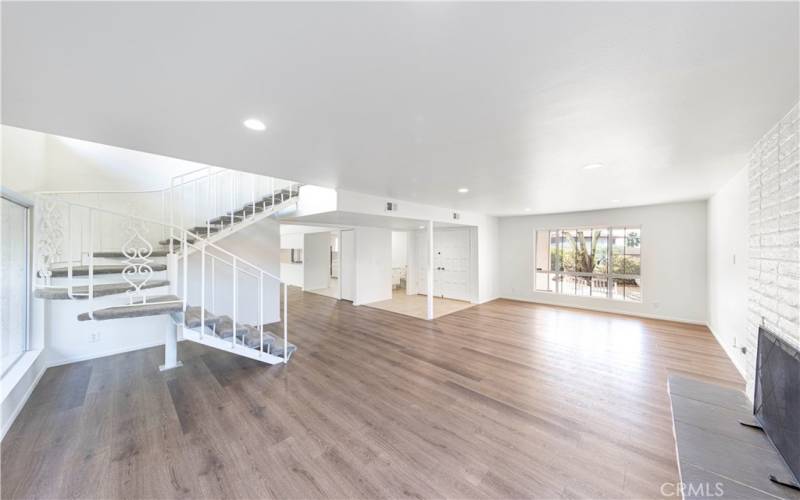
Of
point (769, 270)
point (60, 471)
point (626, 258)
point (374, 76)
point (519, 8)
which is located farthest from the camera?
point (626, 258)

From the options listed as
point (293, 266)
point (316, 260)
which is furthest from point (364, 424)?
point (293, 266)

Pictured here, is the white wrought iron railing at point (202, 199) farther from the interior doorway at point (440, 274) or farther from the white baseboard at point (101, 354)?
the interior doorway at point (440, 274)

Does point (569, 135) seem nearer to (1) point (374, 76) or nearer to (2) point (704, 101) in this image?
(2) point (704, 101)

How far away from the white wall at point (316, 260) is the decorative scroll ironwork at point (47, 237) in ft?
19.7

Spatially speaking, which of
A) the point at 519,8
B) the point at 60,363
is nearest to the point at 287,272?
the point at 60,363

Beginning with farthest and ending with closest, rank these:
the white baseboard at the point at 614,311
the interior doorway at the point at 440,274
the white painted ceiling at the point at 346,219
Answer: the interior doorway at the point at 440,274
the white baseboard at the point at 614,311
the white painted ceiling at the point at 346,219

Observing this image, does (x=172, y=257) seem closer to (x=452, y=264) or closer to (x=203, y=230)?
(x=203, y=230)

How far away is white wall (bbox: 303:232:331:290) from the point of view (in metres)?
9.45

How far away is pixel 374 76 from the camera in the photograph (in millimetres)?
1518

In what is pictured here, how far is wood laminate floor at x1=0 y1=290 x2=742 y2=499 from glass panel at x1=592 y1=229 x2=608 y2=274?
8.81 ft

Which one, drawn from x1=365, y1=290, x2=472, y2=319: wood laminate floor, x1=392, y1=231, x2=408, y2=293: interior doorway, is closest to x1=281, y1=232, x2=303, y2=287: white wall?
x1=392, y1=231, x2=408, y2=293: interior doorway

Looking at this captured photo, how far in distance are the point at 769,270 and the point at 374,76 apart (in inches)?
130

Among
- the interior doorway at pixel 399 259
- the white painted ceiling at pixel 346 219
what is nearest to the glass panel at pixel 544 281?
the white painted ceiling at pixel 346 219

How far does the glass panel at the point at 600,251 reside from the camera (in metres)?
6.75
